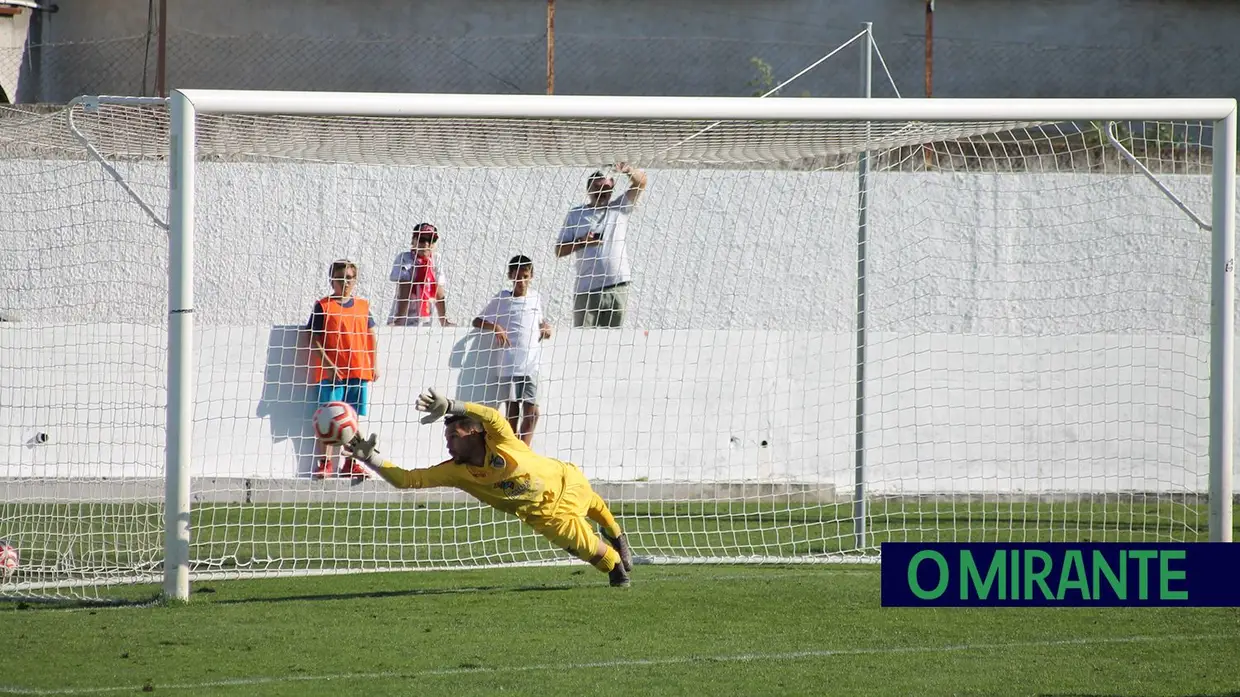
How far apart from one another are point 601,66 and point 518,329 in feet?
24.6

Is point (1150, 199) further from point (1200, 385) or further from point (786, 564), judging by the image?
point (786, 564)

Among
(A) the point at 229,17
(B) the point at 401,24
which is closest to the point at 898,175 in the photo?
(B) the point at 401,24

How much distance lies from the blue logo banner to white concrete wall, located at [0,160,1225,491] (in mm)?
4944

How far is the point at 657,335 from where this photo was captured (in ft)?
33.7

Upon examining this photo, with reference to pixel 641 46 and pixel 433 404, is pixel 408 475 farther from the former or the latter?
pixel 641 46

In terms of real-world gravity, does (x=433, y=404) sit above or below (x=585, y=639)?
above

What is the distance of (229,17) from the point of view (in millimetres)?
16344

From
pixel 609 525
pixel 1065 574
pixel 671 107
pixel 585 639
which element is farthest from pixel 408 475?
pixel 1065 574

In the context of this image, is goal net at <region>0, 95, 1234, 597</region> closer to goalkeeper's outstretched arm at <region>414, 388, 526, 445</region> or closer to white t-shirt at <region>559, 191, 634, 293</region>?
white t-shirt at <region>559, 191, 634, 293</region>

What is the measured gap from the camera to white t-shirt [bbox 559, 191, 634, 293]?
970cm

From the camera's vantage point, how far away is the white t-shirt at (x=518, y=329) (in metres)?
9.41

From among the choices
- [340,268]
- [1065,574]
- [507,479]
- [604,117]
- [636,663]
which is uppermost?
[604,117]

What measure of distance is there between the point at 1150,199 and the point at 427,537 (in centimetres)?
661

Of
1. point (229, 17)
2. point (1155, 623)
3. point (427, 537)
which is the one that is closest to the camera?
point (1155, 623)
